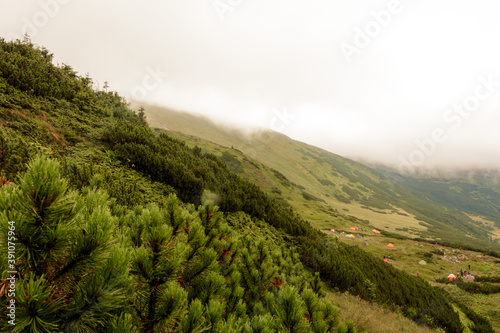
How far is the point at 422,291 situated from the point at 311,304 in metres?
20.4

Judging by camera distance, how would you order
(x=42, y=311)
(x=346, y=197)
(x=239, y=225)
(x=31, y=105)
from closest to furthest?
(x=42, y=311) → (x=31, y=105) → (x=239, y=225) → (x=346, y=197)

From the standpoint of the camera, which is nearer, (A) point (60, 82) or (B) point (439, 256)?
(A) point (60, 82)

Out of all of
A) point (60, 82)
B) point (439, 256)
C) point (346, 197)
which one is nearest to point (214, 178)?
point (60, 82)

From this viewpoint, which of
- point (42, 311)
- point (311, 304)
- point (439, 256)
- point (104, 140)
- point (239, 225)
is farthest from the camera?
point (439, 256)

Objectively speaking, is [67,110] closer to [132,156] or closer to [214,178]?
[132,156]

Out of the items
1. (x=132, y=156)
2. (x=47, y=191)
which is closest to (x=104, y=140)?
(x=132, y=156)

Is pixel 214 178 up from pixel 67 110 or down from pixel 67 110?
down

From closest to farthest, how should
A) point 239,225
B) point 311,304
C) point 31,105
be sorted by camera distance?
point 311,304, point 31,105, point 239,225

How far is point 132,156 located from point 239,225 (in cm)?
776

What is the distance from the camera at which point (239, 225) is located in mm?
12414

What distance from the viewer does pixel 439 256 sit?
44.5m

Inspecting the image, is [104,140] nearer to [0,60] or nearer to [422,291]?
[0,60]

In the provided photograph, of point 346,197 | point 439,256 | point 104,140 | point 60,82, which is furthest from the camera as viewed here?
point 346,197

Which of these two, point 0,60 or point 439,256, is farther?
point 439,256
